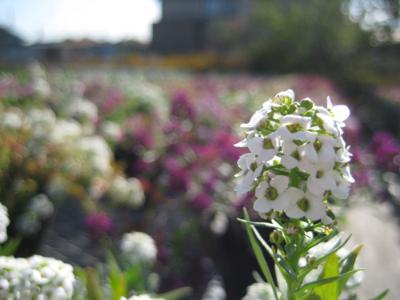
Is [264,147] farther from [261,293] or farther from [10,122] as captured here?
[10,122]

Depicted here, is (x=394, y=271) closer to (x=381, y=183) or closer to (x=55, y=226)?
(x=381, y=183)

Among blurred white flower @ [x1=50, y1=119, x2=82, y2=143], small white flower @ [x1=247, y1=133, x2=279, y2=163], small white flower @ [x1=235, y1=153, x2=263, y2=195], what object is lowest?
blurred white flower @ [x1=50, y1=119, x2=82, y2=143]

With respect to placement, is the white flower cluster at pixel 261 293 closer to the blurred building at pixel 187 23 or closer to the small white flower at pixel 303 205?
the small white flower at pixel 303 205

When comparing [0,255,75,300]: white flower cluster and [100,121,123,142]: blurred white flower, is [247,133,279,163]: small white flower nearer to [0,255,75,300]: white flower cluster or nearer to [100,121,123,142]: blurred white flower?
[0,255,75,300]: white flower cluster

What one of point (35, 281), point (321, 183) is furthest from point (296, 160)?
point (35, 281)

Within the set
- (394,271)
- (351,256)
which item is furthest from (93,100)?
(351,256)

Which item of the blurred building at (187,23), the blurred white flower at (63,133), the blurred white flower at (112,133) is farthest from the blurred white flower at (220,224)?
the blurred building at (187,23)

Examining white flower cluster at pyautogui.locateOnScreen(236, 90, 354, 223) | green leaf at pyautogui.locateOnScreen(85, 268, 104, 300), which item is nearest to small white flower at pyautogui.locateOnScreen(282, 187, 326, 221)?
white flower cluster at pyautogui.locateOnScreen(236, 90, 354, 223)
